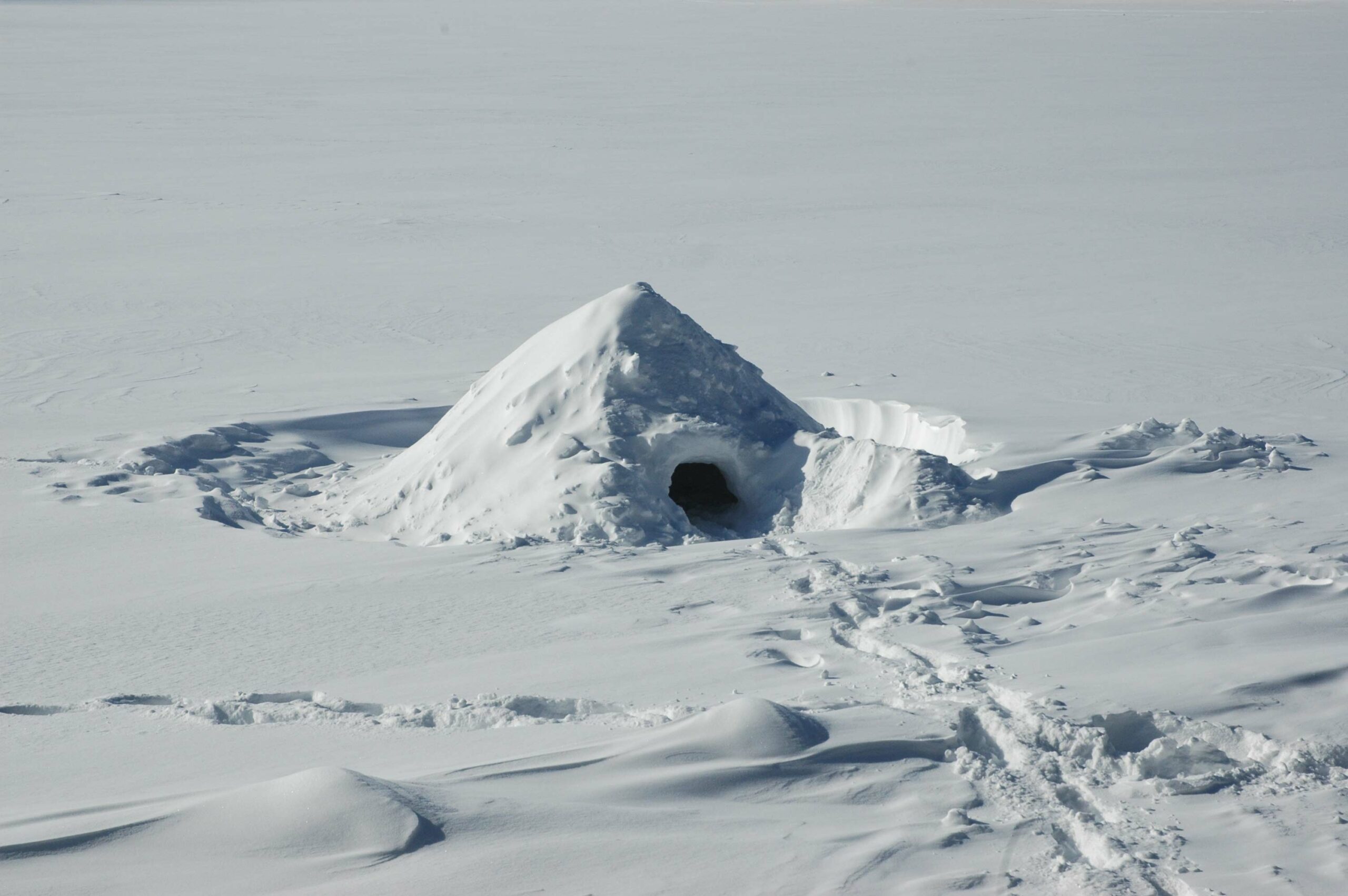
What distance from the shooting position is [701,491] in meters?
7.81

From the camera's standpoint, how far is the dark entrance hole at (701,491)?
24.6 feet

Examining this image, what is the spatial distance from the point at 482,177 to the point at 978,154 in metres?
7.95

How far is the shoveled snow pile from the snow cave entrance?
26 mm

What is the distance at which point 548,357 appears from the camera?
723 centimetres

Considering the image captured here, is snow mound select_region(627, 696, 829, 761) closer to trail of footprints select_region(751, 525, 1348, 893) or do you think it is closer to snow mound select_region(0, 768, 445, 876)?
trail of footprints select_region(751, 525, 1348, 893)

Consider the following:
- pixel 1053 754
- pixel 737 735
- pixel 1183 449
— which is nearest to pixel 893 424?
pixel 1183 449

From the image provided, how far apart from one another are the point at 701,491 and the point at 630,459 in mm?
1183

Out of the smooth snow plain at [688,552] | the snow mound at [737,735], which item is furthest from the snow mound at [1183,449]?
A: the snow mound at [737,735]

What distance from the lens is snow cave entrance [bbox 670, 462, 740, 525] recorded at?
24.3 feet

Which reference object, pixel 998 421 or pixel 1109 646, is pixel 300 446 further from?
pixel 1109 646

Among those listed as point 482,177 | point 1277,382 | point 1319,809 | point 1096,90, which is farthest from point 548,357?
point 1096,90

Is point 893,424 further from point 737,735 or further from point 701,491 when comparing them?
point 737,735

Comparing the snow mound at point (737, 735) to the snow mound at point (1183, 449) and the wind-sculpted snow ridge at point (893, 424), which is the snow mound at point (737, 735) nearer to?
the snow mound at point (1183, 449)

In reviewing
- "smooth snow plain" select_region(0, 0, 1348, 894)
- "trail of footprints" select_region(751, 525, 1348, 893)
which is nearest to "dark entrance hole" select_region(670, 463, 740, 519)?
"smooth snow plain" select_region(0, 0, 1348, 894)
